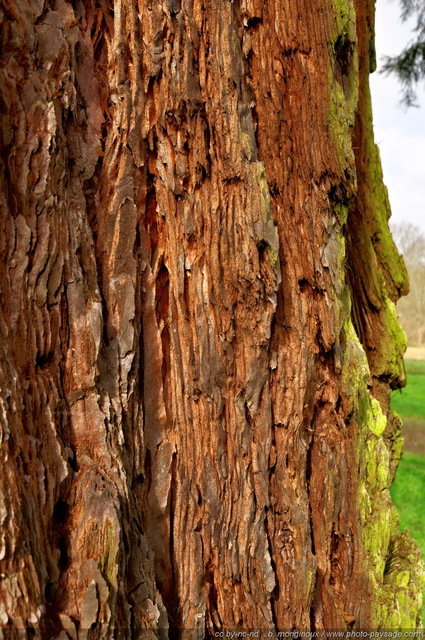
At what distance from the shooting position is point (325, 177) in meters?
2.12

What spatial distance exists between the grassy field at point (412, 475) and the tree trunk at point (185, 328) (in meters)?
1.52

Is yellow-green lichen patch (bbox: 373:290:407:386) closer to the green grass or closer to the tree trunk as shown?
the tree trunk

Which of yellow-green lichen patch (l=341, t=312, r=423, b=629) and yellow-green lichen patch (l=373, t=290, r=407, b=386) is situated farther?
yellow-green lichen patch (l=373, t=290, r=407, b=386)

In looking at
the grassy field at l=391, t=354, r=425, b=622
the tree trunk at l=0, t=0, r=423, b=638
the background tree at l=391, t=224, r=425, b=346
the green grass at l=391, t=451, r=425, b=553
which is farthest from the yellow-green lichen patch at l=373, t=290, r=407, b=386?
the background tree at l=391, t=224, r=425, b=346

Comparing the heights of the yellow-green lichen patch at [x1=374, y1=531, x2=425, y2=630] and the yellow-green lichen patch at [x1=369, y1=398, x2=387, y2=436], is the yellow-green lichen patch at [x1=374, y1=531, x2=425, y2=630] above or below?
below

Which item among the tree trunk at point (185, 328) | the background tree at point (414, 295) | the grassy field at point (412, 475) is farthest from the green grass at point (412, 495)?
the background tree at point (414, 295)

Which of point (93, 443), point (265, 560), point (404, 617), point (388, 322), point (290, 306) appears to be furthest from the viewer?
point (388, 322)

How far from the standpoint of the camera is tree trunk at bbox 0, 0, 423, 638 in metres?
1.55

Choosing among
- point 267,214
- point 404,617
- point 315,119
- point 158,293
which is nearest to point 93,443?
point 158,293

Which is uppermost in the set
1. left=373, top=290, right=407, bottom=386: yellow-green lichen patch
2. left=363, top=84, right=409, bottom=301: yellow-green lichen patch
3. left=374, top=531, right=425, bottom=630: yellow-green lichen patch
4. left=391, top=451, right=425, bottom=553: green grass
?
left=363, top=84, right=409, bottom=301: yellow-green lichen patch

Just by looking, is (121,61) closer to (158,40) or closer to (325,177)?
(158,40)

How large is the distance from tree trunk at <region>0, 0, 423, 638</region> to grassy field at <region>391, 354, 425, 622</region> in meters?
1.52

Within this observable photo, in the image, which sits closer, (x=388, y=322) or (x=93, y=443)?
(x=93, y=443)

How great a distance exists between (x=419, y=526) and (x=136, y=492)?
4.50m
